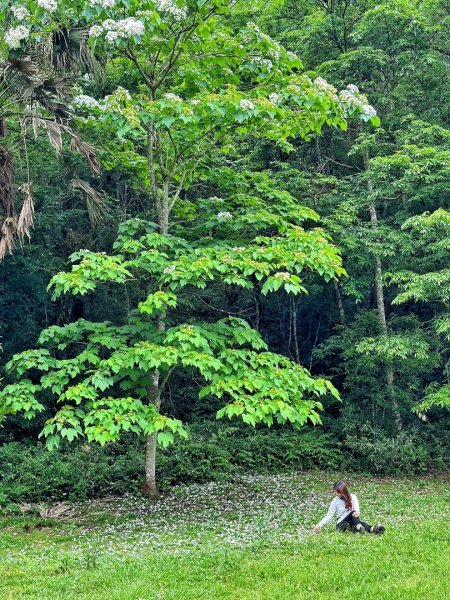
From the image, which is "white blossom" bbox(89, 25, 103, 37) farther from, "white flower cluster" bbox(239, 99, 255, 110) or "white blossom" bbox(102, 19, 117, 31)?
"white flower cluster" bbox(239, 99, 255, 110)

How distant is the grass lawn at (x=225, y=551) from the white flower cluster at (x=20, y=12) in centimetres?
517

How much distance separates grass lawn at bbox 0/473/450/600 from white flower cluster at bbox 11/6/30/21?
5170 mm

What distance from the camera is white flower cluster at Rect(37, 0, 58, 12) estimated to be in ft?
17.3

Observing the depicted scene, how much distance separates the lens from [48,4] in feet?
17.4

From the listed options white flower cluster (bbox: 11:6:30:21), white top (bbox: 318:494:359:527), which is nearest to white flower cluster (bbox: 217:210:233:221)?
white flower cluster (bbox: 11:6:30:21)

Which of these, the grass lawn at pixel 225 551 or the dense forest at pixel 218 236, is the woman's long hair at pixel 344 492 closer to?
the grass lawn at pixel 225 551

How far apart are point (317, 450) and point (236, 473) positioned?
5.37 ft

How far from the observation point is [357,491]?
8.66 meters

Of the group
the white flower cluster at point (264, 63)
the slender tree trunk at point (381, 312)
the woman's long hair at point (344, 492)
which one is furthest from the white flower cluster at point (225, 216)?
the slender tree trunk at point (381, 312)

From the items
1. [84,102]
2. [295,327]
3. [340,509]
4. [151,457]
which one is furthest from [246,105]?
[295,327]

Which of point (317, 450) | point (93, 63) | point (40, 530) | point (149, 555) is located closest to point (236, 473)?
point (317, 450)

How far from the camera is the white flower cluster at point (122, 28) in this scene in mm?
5504

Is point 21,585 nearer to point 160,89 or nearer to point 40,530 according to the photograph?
point 40,530

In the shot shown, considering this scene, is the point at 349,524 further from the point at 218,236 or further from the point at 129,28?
the point at 129,28
